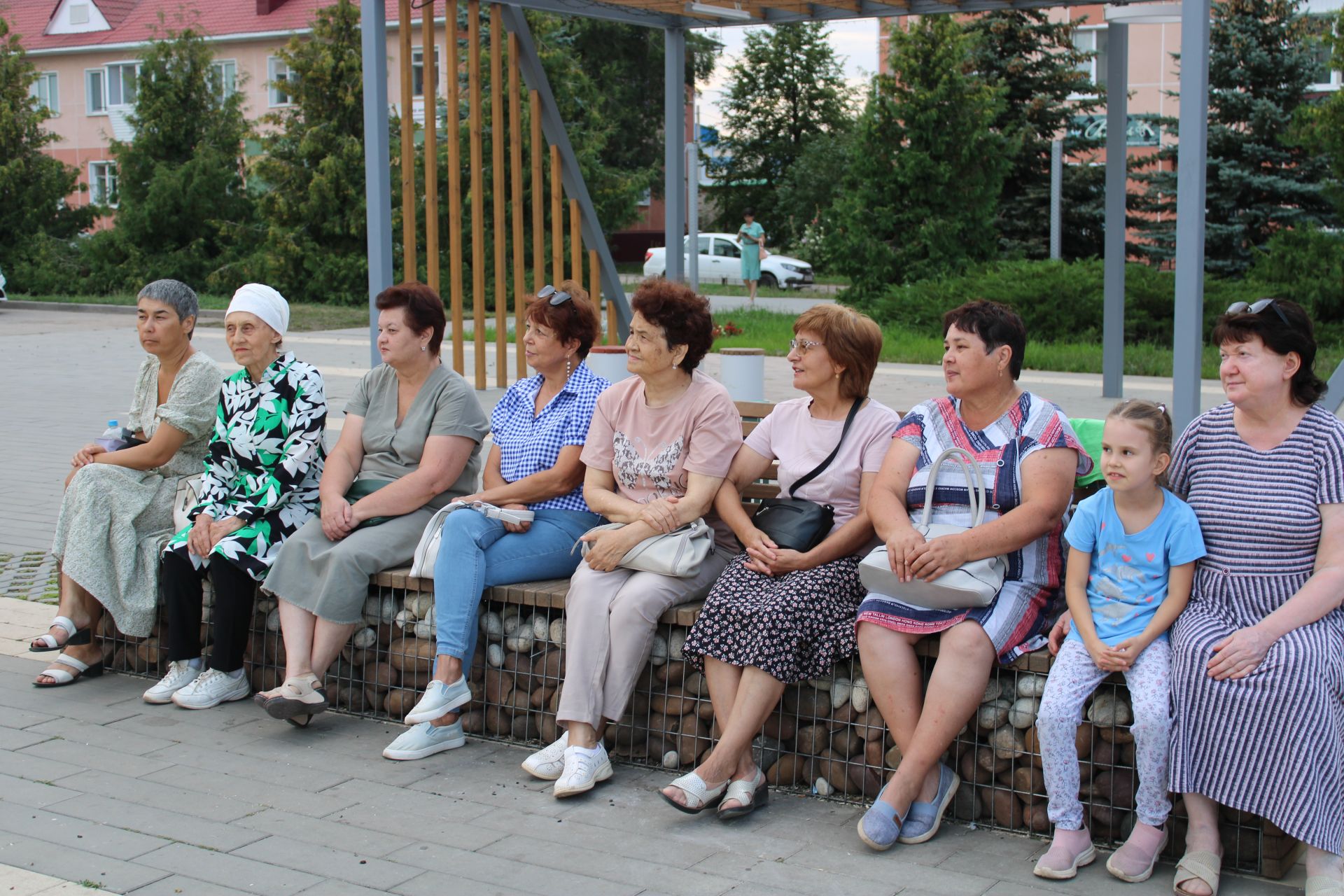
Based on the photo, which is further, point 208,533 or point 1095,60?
point 1095,60

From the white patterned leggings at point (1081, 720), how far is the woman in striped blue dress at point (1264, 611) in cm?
4

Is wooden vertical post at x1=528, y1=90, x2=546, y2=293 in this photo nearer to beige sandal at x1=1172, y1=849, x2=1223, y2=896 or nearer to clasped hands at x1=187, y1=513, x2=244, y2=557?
clasped hands at x1=187, y1=513, x2=244, y2=557

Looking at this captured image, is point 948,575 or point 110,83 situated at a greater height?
point 110,83

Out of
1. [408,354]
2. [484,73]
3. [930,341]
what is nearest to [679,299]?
[408,354]

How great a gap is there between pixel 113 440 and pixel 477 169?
20.4ft

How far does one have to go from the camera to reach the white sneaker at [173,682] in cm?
498

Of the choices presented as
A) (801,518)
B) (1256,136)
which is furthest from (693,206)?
(1256,136)

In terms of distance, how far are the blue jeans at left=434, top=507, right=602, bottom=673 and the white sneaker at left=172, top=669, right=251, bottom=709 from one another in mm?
846

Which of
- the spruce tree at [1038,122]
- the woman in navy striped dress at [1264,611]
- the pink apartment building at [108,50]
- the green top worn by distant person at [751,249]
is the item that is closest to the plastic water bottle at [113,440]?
the woman in navy striped dress at [1264,611]

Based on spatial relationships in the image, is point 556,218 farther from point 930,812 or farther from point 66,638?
point 930,812

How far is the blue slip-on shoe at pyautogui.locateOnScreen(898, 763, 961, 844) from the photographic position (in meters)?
3.76

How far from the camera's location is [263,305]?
512 cm

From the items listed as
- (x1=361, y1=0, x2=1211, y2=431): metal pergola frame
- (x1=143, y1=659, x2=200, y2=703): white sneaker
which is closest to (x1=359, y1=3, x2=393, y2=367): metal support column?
(x1=361, y1=0, x2=1211, y2=431): metal pergola frame

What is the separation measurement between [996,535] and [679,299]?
4.15ft
